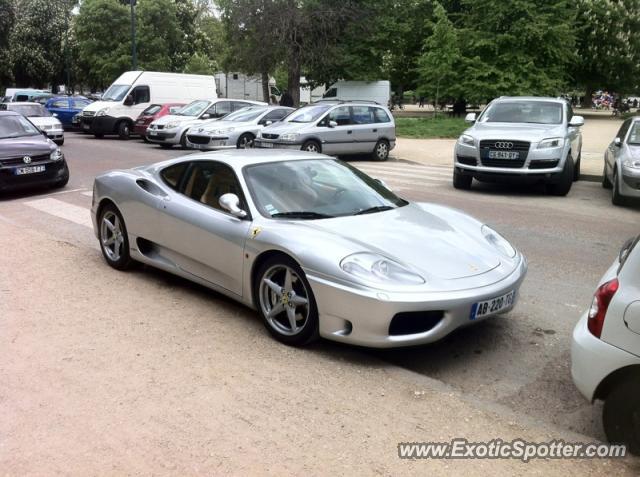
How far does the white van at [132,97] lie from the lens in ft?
77.7

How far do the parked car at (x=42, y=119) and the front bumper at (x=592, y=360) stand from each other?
751 inches

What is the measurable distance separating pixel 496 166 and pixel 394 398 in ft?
28.3

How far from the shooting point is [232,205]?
4809 mm

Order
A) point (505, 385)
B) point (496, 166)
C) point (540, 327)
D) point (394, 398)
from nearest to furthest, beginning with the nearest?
point (394, 398) < point (505, 385) < point (540, 327) < point (496, 166)

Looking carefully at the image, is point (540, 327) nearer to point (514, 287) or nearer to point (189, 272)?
point (514, 287)

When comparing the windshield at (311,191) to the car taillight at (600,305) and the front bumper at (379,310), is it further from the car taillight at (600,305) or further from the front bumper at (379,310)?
the car taillight at (600,305)

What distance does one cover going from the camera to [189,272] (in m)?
5.32

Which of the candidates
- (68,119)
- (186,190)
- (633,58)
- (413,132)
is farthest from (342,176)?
(633,58)

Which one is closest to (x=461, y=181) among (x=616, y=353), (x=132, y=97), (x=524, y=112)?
(x=524, y=112)

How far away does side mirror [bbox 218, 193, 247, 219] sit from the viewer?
4793 millimetres

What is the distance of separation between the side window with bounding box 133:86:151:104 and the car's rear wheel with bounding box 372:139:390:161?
11.5m

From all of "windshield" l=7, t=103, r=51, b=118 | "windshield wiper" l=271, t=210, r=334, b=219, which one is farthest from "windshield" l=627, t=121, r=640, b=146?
"windshield" l=7, t=103, r=51, b=118

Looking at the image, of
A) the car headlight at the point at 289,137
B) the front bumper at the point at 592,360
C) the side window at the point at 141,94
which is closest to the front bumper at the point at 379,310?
the front bumper at the point at 592,360

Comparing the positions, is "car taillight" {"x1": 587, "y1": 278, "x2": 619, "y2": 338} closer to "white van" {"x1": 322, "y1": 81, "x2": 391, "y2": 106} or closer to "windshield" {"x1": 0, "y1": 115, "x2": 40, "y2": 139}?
"windshield" {"x1": 0, "y1": 115, "x2": 40, "y2": 139}
